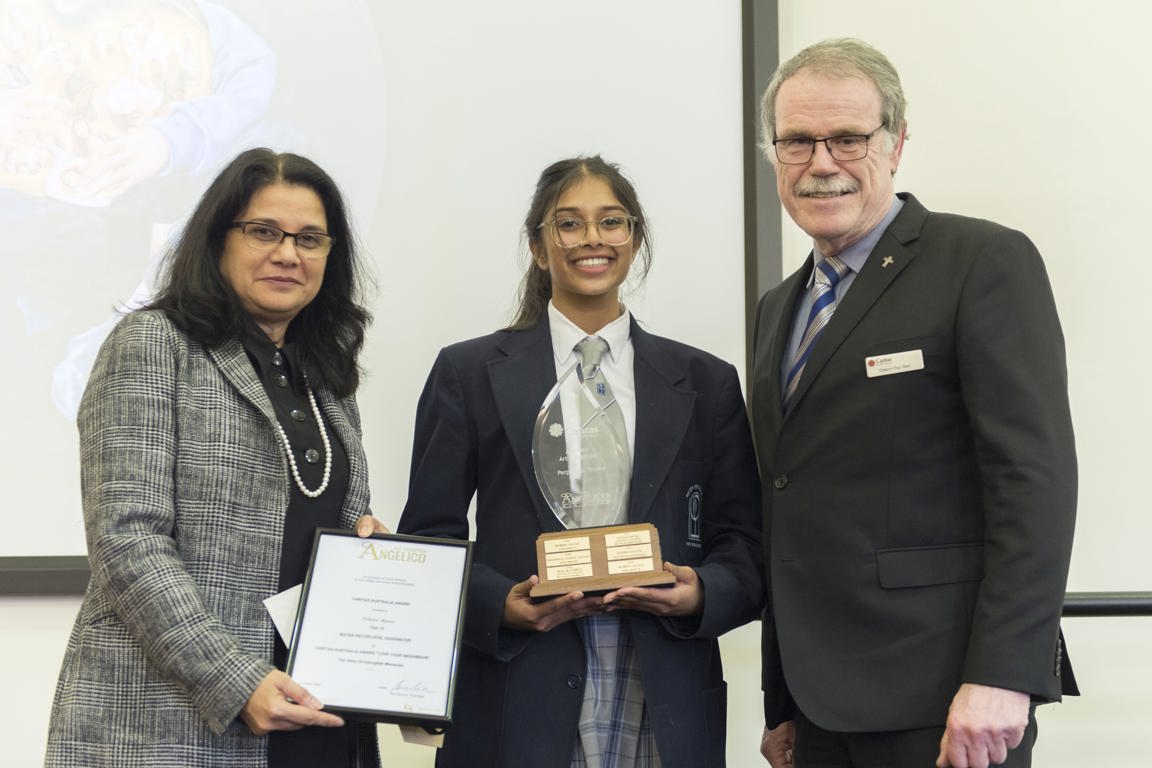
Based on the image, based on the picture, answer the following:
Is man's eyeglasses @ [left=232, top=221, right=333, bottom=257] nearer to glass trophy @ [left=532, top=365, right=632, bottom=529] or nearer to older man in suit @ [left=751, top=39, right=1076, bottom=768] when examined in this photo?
glass trophy @ [left=532, top=365, right=632, bottom=529]

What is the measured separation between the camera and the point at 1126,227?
8.77 feet

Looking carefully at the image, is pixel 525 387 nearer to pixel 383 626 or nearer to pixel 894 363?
pixel 383 626

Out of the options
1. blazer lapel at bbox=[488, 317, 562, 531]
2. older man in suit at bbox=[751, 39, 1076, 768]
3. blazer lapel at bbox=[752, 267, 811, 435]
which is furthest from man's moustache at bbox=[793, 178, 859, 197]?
blazer lapel at bbox=[488, 317, 562, 531]

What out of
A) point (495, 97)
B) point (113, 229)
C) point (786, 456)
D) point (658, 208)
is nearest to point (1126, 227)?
point (658, 208)

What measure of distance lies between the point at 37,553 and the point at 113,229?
0.83 meters

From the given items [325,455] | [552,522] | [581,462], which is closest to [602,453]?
[581,462]

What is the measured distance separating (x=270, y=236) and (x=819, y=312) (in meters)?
0.95

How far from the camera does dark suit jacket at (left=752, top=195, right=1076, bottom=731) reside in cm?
160

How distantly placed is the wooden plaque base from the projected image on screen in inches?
52.1

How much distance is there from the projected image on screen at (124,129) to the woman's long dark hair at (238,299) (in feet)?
2.50

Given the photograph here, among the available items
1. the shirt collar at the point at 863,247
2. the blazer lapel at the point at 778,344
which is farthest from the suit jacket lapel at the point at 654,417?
the shirt collar at the point at 863,247

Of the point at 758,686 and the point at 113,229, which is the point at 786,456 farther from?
the point at 113,229

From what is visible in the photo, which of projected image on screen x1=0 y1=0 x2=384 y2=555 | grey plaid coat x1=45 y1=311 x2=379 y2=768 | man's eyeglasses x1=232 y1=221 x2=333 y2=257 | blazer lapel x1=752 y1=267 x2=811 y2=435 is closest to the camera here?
grey plaid coat x1=45 y1=311 x2=379 y2=768

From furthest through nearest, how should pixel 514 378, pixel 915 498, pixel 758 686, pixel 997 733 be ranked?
pixel 758 686, pixel 514 378, pixel 915 498, pixel 997 733
